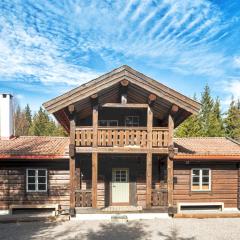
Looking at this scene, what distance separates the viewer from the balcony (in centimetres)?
1423

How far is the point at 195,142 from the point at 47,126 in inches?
2088

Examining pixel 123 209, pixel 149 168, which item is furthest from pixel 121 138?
pixel 123 209

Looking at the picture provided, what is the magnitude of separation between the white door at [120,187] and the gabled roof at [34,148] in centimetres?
336

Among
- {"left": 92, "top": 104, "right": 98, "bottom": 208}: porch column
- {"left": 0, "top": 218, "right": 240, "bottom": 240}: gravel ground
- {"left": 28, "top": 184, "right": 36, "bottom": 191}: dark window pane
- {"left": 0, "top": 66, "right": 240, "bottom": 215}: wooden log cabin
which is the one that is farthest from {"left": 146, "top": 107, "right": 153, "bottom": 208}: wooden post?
{"left": 28, "top": 184, "right": 36, "bottom": 191}: dark window pane

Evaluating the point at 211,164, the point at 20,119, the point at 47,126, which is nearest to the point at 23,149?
the point at 211,164

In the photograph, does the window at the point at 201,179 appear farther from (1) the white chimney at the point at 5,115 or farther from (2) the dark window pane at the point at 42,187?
(1) the white chimney at the point at 5,115

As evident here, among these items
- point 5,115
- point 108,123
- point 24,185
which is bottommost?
point 24,185

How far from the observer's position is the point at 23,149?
15.7m

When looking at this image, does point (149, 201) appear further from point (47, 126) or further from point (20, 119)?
point (20, 119)

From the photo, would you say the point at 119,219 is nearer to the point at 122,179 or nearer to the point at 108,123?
the point at 122,179

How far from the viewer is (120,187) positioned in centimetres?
1670

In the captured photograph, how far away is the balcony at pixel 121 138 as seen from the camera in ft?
46.7

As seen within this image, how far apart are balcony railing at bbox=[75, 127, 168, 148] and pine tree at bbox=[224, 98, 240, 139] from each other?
101 ft

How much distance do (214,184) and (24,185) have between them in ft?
35.3
